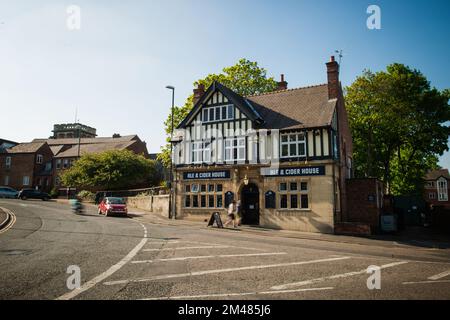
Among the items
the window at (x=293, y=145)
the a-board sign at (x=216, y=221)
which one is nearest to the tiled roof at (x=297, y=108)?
the window at (x=293, y=145)

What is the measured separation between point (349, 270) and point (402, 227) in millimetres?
18902

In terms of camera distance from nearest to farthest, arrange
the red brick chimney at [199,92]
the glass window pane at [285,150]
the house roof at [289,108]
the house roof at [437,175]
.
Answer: the house roof at [289,108] → the glass window pane at [285,150] → the red brick chimney at [199,92] → the house roof at [437,175]

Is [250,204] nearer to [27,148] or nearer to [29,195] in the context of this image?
[29,195]

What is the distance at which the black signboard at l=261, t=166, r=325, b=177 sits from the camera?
21119mm

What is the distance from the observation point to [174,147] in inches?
1096

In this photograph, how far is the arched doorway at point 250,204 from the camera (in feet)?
78.3

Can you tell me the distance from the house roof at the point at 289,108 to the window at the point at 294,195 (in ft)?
13.5

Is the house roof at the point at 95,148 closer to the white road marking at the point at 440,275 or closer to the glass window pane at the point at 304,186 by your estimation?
the glass window pane at the point at 304,186

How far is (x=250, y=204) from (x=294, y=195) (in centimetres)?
373

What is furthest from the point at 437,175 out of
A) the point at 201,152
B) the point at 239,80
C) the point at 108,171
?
the point at 108,171

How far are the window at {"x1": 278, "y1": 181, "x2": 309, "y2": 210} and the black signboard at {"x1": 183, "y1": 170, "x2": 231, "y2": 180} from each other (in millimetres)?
4556

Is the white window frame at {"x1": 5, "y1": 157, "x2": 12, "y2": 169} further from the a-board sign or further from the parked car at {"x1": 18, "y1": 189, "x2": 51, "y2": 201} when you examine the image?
the a-board sign

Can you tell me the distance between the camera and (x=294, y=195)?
22.1 metres
